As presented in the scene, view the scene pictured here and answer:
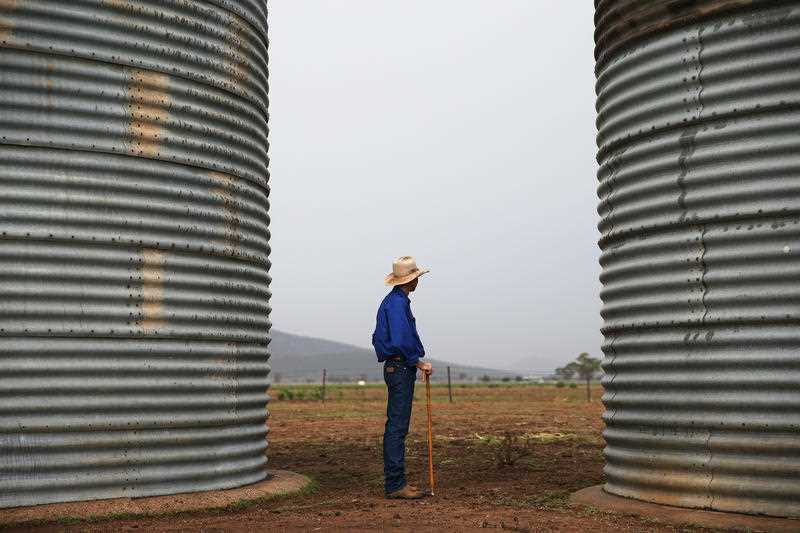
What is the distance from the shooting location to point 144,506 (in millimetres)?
6180

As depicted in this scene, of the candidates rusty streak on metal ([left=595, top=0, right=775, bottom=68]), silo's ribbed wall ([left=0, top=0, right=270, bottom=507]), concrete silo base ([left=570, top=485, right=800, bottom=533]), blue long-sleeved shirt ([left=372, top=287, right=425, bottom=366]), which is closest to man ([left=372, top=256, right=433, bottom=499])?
blue long-sleeved shirt ([left=372, top=287, right=425, bottom=366])

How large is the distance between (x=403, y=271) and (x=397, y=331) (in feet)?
1.99

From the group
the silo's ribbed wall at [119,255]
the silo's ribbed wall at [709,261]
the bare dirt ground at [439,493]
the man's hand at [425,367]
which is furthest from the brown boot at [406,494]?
the silo's ribbed wall at [709,261]

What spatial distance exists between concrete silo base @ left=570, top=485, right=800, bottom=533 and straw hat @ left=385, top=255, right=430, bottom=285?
7.98 feet

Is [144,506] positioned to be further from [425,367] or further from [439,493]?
[439,493]

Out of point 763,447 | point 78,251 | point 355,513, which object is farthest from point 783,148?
point 78,251

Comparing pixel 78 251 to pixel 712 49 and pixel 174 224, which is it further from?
pixel 712 49

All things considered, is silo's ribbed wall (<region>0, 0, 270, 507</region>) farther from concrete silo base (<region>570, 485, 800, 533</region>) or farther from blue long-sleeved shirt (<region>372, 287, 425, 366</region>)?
concrete silo base (<region>570, 485, 800, 533</region>)

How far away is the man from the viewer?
7313mm

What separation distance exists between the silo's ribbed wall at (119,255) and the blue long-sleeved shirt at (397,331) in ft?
3.86

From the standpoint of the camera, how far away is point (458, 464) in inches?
396

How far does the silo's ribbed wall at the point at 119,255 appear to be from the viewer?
5.95m

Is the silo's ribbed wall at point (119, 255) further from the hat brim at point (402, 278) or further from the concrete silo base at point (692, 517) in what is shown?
the concrete silo base at point (692, 517)

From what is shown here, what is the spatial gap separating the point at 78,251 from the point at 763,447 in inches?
190
